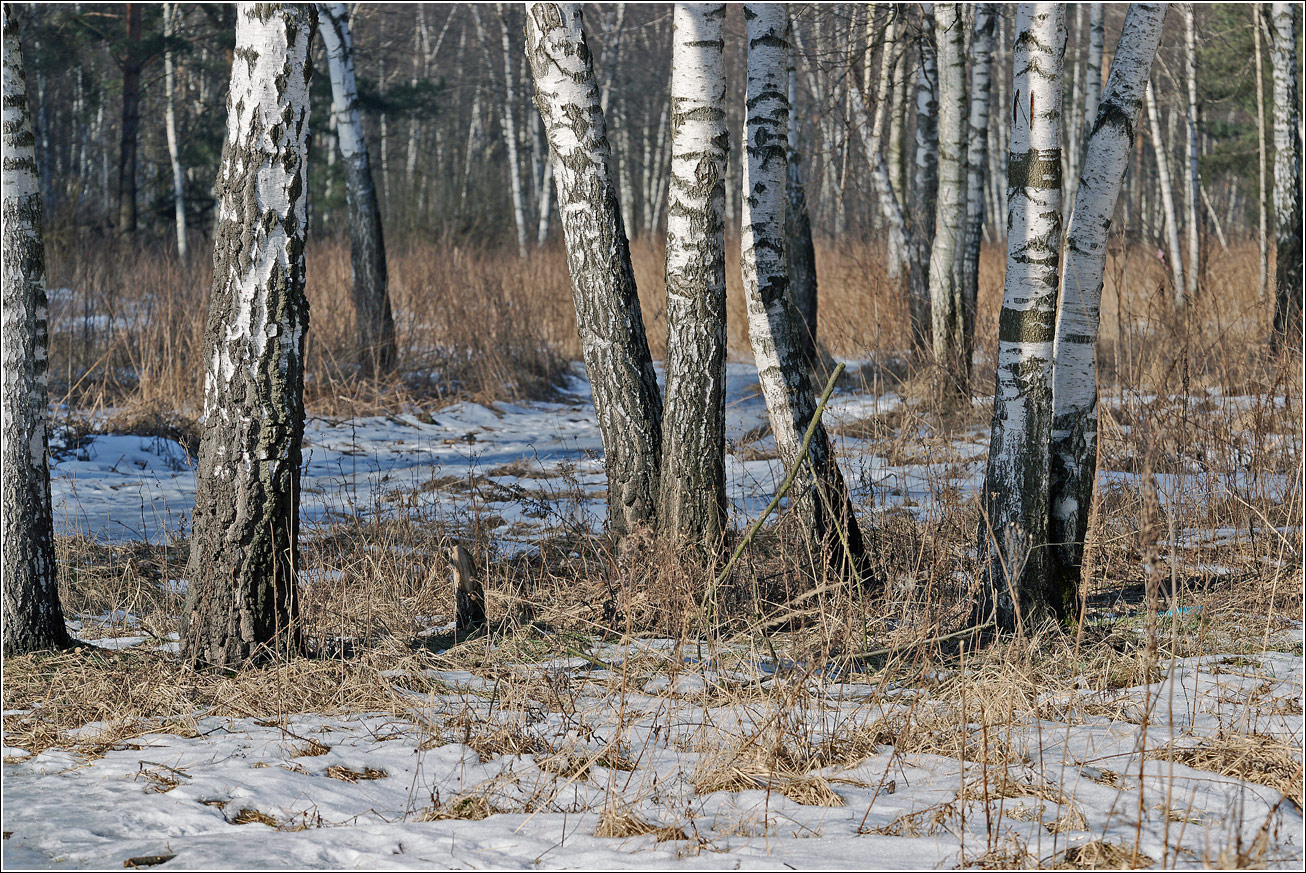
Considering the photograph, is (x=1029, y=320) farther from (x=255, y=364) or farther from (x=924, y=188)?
(x=924, y=188)

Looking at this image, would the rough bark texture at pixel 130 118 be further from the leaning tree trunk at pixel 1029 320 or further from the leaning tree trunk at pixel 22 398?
the leaning tree trunk at pixel 1029 320

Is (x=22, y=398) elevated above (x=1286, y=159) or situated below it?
below

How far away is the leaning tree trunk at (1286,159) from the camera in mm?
8117

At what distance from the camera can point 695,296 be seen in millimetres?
3457

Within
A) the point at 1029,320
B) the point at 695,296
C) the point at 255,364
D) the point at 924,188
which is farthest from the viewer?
the point at 924,188

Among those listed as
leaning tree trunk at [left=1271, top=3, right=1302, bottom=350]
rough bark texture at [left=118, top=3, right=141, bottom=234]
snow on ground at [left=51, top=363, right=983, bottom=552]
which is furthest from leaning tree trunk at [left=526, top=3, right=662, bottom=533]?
rough bark texture at [left=118, top=3, right=141, bottom=234]

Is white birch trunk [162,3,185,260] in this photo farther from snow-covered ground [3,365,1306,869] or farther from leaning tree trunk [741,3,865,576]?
snow-covered ground [3,365,1306,869]

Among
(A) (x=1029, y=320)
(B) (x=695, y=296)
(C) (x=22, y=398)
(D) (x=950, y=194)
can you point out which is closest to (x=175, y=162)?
(D) (x=950, y=194)

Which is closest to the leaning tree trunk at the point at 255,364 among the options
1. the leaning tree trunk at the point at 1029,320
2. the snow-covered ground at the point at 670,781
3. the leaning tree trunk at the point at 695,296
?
the snow-covered ground at the point at 670,781

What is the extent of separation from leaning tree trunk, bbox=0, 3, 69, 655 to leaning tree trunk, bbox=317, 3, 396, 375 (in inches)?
203

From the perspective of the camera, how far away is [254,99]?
8.73 feet

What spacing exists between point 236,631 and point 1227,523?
3907mm

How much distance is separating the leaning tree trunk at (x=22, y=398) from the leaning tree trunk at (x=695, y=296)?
6.27ft

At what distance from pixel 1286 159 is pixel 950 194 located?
12.4ft
